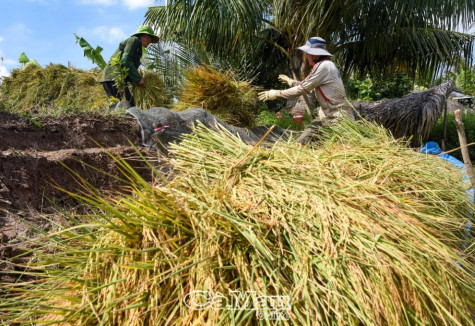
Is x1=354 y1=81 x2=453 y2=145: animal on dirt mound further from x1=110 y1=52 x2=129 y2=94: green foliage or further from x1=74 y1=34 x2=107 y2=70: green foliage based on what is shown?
x1=74 y1=34 x2=107 y2=70: green foliage

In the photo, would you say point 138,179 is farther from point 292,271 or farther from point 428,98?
point 428,98

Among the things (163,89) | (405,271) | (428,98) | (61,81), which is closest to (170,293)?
(405,271)

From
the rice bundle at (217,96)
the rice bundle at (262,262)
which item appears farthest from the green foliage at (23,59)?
the rice bundle at (262,262)

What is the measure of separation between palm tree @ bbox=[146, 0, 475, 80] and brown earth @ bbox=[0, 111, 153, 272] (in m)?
5.07

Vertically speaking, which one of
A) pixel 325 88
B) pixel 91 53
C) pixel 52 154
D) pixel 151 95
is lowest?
pixel 325 88

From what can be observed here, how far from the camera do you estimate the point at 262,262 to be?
0.98m

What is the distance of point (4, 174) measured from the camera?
2469 mm

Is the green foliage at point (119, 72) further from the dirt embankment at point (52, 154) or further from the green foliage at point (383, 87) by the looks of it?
the green foliage at point (383, 87)

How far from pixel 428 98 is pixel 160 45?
592 cm

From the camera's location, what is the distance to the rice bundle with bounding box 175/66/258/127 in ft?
15.8

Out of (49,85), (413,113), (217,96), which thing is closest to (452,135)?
(413,113)

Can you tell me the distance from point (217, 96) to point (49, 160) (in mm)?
2537

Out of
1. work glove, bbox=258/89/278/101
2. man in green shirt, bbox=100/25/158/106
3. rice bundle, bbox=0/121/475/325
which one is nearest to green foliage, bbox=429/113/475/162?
work glove, bbox=258/89/278/101

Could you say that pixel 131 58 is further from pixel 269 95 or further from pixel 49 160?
pixel 49 160
